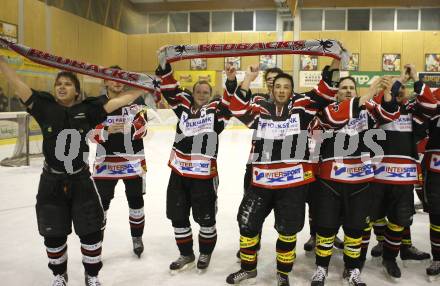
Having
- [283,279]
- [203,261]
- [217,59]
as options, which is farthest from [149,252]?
[217,59]

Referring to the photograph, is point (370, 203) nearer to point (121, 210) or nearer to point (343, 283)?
point (343, 283)

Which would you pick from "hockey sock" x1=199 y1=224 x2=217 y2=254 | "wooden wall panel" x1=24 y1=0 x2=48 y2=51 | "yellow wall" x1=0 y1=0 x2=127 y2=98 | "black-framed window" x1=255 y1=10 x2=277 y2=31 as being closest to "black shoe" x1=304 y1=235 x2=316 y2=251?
"hockey sock" x1=199 y1=224 x2=217 y2=254

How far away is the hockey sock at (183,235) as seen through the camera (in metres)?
3.39

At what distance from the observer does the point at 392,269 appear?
323cm

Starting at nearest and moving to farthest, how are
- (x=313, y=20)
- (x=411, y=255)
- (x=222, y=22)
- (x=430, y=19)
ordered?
(x=411, y=255)
(x=430, y=19)
(x=313, y=20)
(x=222, y=22)

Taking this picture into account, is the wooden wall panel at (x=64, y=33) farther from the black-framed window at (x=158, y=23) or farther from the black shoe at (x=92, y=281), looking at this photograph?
the black shoe at (x=92, y=281)

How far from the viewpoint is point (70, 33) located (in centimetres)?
1622

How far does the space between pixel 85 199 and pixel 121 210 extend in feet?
8.35

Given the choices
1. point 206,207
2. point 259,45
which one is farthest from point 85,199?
point 259,45

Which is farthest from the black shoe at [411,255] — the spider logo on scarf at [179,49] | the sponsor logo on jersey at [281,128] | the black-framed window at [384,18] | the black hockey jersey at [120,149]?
the black-framed window at [384,18]

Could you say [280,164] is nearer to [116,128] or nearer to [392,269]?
[392,269]

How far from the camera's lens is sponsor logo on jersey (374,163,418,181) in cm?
311

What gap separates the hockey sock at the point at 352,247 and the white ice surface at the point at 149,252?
209 mm

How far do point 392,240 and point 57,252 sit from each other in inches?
95.6
